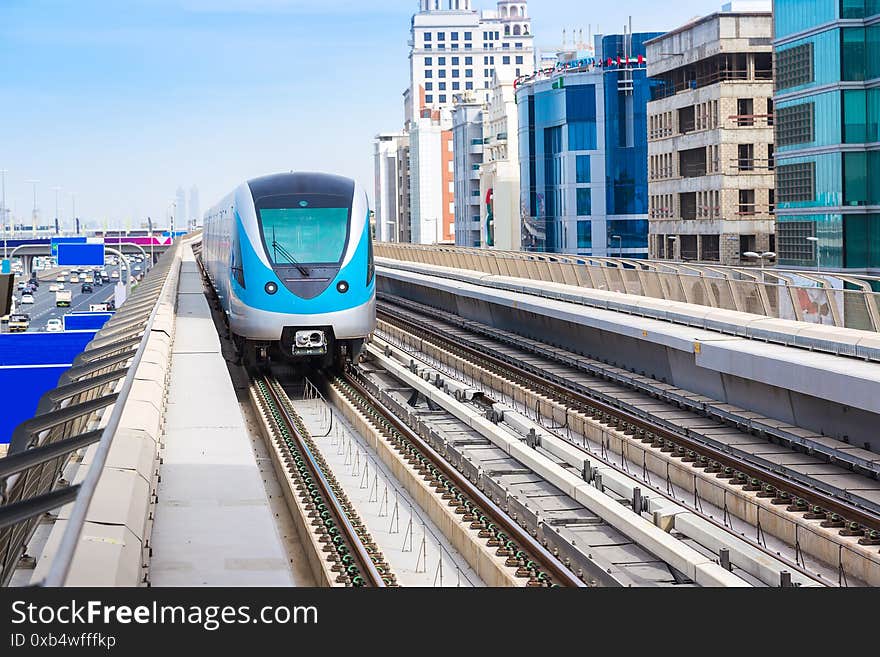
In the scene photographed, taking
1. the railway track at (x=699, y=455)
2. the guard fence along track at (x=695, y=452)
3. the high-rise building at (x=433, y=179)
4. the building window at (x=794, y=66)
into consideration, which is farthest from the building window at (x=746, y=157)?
the high-rise building at (x=433, y=179)

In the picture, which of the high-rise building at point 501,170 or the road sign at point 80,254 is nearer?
the road sign at point 80,254

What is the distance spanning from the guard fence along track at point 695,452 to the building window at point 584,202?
4434 centimetres

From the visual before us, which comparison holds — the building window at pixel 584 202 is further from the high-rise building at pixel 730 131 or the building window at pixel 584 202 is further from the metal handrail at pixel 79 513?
the metal handrail at pixel 79 513

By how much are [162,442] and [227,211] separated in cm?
1386

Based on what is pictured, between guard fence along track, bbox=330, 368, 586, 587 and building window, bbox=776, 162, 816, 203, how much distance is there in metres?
21.7

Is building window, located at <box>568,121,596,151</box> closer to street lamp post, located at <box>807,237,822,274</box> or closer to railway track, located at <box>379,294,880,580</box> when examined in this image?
street lamp post, located at <box>807,237,822,274</box>

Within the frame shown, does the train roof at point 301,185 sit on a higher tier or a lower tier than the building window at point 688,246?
higher

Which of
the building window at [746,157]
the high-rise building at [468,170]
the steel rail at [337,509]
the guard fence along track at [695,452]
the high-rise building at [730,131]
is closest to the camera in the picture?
the steel rail at [337,509]

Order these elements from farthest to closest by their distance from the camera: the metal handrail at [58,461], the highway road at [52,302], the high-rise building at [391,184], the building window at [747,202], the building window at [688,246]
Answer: the high-rise building at [391,184] → the highway road at [52,302] → the building window at [688,246] → the building window at [747,202] → the metal handrail at [58,461]

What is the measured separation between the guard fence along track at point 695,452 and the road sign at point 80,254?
24.8 meters

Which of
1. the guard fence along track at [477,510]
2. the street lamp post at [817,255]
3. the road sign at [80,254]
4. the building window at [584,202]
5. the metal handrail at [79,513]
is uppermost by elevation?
the building window at [584,202]

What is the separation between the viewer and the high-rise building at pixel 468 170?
111438 millimetres

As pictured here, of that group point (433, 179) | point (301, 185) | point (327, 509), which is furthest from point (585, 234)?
point (433, 179)
